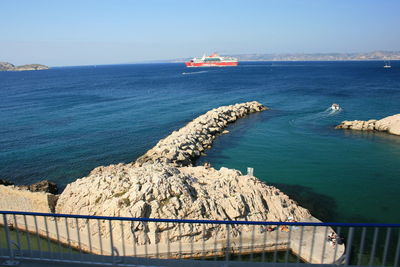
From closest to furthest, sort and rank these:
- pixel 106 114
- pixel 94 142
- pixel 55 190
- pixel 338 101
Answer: pixel 55 190
pixel 94 142
pixel 106 114
pixel 338 101

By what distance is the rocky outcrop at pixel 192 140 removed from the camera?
20.2 metres

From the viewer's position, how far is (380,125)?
2883 centimetres

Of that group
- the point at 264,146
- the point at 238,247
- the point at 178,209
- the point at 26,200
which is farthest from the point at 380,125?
the point at 26,200

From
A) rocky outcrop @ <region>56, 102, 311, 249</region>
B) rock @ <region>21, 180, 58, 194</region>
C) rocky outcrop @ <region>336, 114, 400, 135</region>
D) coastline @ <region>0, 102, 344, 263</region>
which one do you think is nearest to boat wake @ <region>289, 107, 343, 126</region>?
rocky outcrop @ <region>336, 114, 400, 135</region>

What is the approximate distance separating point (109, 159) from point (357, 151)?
18.8 metres

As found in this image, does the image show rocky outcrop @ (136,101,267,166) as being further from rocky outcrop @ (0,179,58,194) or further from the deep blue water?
rocky outcrop @ (0,179,58,194)

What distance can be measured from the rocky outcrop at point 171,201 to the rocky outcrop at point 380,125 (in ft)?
64.6

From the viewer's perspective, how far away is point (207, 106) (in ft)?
147

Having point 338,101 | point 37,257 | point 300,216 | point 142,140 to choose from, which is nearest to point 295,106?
point 338,101

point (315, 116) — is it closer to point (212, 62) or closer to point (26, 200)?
point (26, 200)

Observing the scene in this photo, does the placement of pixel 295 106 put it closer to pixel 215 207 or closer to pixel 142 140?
pixel 142 140

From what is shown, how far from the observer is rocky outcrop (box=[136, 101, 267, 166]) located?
20188 mm

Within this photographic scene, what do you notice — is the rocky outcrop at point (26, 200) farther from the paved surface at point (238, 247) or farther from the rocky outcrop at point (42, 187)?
the rocky outcrop at point (42, 187)

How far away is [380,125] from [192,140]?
18.3 m
